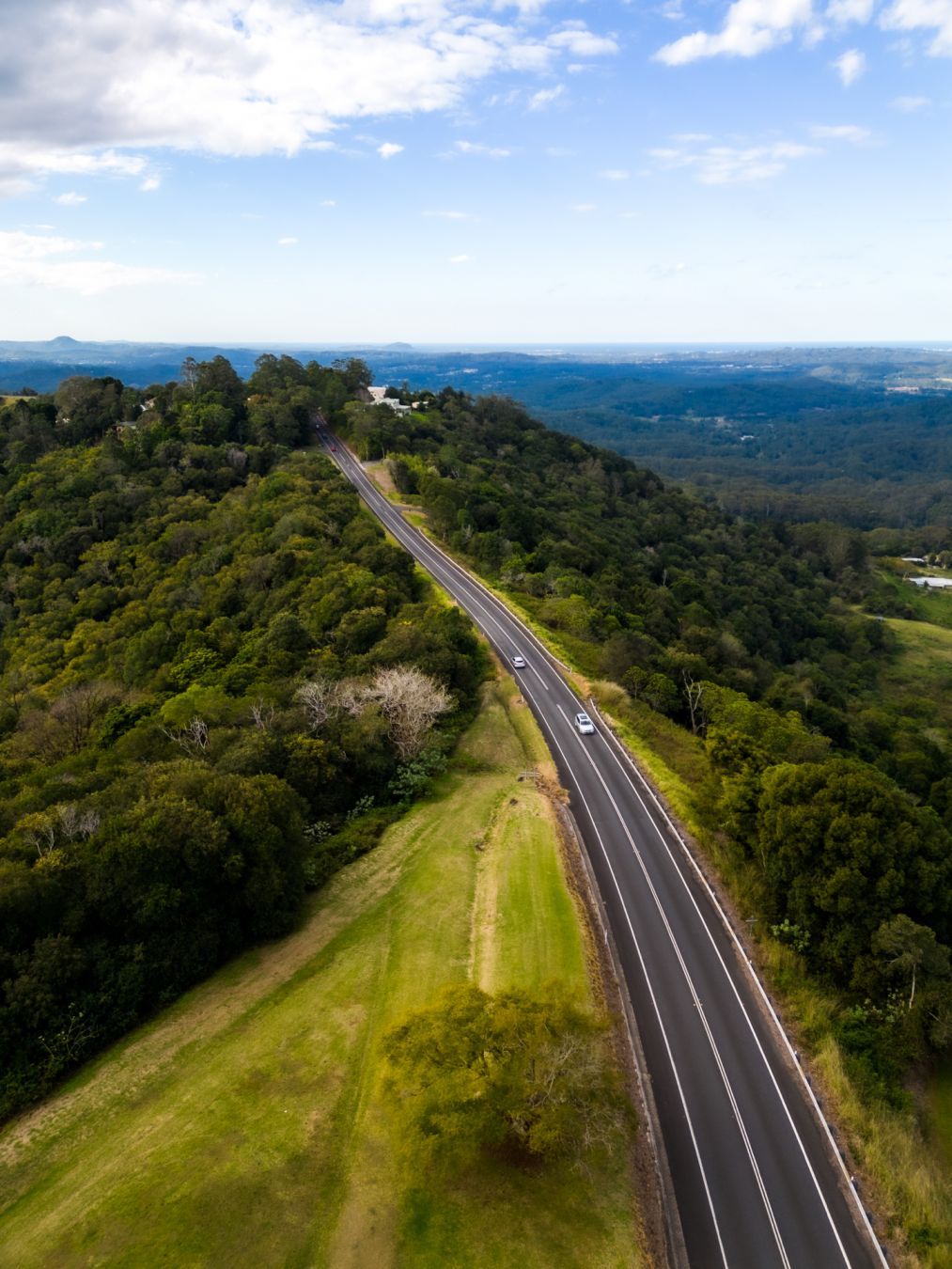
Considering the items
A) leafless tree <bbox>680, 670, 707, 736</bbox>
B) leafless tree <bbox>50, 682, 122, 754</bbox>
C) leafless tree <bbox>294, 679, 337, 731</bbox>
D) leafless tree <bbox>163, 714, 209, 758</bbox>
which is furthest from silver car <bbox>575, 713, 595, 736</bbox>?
leafless tree <bbox>50, 682, 122, 754</bbox>

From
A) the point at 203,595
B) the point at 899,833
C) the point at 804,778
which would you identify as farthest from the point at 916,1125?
the point at 203,595

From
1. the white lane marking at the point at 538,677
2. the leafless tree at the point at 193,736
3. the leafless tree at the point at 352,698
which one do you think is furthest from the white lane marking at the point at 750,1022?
the leafless tree at the point at 193,736

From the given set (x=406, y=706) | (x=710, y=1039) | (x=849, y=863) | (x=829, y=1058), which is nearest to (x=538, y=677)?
(x=406, y=706)

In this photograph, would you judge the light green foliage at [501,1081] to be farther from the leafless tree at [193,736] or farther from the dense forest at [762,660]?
the leafless tree at [193,736]

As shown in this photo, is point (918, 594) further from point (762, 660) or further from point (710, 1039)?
point (710, 1039)

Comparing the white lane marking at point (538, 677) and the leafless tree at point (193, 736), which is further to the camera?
the white lane marking at point (538, 677)

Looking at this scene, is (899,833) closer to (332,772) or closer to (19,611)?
(332,772)

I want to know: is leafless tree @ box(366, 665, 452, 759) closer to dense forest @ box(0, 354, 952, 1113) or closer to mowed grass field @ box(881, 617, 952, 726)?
dense forest @ box(0, 354, 952, 1113)
